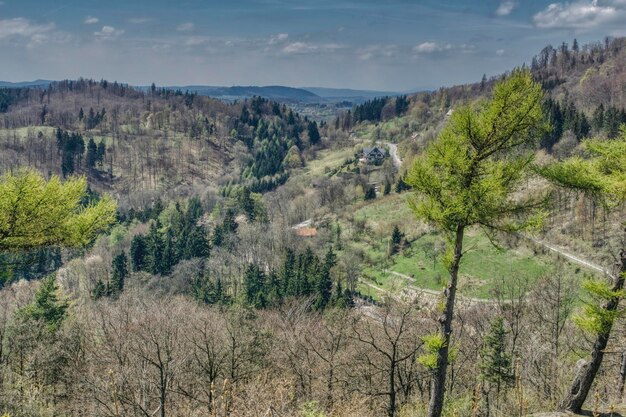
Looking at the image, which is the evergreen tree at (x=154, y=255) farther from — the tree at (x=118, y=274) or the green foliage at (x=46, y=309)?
the green foliage at (x=46, y=309)

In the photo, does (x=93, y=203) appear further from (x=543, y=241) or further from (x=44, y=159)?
(x=44, y=159)

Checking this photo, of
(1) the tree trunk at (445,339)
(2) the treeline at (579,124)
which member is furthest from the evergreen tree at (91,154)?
(1) the tree trunk at (445,339)

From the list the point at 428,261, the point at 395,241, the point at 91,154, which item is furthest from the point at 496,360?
the point at 91,154

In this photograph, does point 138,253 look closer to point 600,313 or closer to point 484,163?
point 484,163

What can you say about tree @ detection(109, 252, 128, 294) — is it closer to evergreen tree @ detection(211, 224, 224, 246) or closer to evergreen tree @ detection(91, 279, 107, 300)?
evergreen tree @ detection(91, 279, 107, 300)

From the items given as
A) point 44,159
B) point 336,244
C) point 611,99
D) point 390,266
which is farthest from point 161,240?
point 611,99

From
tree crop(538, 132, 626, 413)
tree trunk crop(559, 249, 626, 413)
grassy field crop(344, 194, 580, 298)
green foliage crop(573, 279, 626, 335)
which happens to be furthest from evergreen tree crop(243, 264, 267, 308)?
green foliage crop(573, 279, 626, 335)

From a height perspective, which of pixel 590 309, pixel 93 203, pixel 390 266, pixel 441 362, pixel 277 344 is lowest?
pixel 390 266
